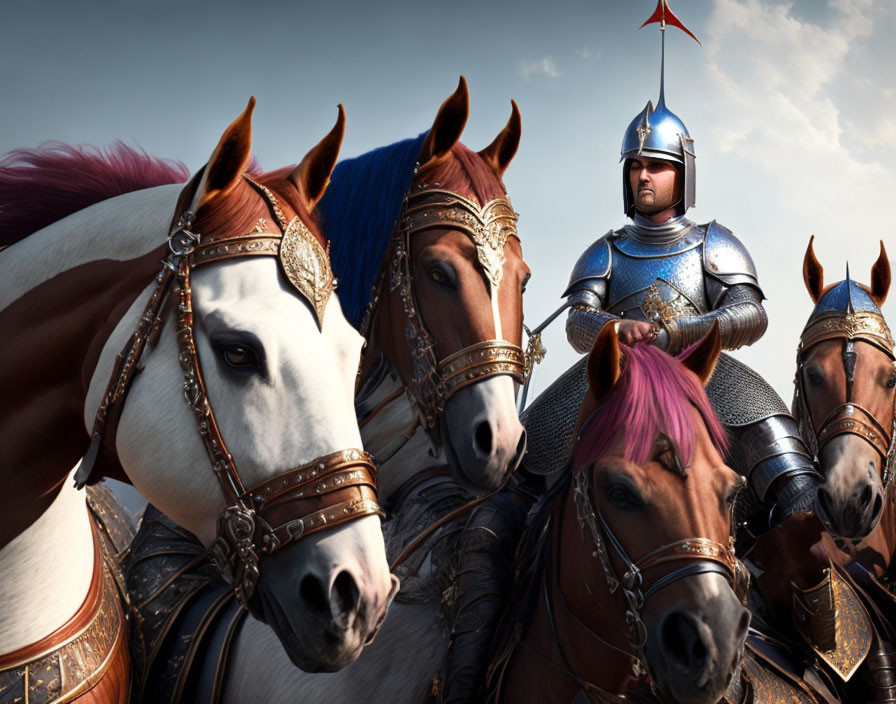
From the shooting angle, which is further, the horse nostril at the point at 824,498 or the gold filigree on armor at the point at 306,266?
→ the horse nostril at the point at 824,498

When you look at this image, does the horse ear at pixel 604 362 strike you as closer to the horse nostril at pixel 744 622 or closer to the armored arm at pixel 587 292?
the horse nostril at pixel 744 622

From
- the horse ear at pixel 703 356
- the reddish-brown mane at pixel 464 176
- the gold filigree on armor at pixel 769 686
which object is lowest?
the gold filigree on armor at pixel 769 686

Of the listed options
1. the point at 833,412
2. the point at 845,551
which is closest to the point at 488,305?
the point at 833,412

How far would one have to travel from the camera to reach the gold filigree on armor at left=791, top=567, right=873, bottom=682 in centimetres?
350

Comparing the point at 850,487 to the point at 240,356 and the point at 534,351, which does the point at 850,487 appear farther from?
the point at 240,356

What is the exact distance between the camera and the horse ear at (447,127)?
10.2 ft

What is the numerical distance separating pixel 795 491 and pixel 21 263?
3.24 meters

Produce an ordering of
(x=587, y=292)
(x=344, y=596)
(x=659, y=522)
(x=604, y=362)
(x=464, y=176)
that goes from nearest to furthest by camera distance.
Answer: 1. (x=344, y=596)
2. (x=659, y=522)
3. (x=604, y=362)
4. (x=464, y=176)
5. (x=587, y=292)

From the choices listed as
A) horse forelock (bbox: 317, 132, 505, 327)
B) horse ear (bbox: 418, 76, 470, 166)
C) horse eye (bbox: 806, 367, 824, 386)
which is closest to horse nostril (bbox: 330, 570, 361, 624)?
horse forelock (bbox: 317, 132, 505, 327)

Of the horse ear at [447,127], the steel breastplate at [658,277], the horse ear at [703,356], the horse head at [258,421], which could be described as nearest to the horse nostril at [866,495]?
the steel breastplate at [658,277]

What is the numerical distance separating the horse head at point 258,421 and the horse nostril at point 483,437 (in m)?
0.95

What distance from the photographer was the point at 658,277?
4172 mm

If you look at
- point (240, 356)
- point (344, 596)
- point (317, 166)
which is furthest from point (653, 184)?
point (344, 596)

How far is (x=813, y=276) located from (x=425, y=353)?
120 inches
